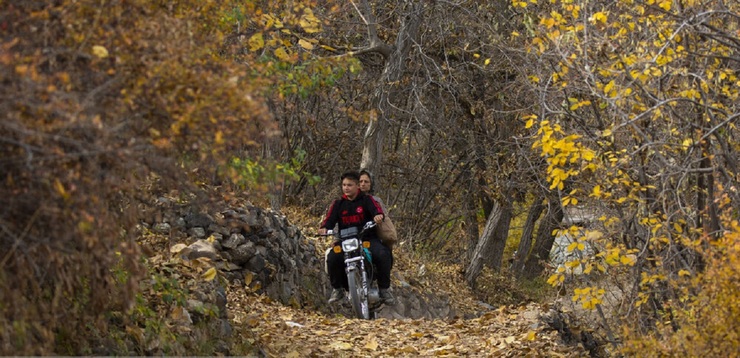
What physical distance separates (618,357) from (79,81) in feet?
22.5

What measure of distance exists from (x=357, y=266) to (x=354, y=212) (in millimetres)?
647

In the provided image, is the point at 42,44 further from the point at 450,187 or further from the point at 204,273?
the point at 450,187

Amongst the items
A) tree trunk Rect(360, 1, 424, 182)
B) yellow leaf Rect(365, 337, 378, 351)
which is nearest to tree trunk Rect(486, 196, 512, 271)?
tree trunk Rect(360, 1, 424, 182)

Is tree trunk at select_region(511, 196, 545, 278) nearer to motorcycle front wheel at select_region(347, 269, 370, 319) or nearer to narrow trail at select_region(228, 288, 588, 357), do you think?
narrow trail at select_region(228, 288, 588, 357)

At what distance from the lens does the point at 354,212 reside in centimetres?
1201

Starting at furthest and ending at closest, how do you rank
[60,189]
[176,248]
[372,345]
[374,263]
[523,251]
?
[523,251] → [374,263] → [176,248] → [372,345] → [60,189]

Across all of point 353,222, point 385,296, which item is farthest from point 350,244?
point 385,296

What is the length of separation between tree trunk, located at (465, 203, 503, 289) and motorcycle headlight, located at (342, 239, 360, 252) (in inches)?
330

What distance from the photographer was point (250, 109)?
523 cm

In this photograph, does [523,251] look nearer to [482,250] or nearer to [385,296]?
[482,250]

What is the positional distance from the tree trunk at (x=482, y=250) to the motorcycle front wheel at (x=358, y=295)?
Result: 811cm

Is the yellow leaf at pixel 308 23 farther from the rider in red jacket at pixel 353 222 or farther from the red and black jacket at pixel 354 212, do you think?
the red and black jacket at pixel 354 212

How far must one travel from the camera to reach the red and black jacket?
12.0 m

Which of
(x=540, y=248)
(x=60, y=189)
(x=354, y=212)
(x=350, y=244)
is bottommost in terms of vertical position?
(x=540, y=248)
